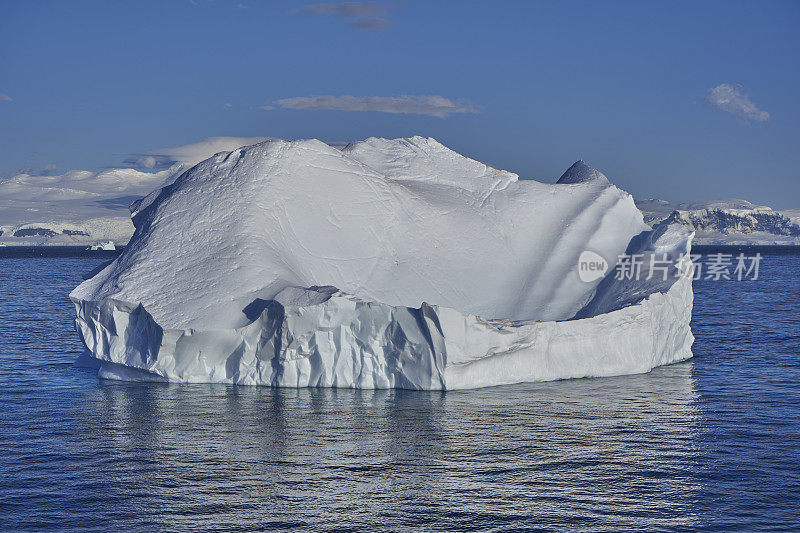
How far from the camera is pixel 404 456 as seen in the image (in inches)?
576

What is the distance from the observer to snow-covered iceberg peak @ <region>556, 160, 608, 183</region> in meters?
29.9

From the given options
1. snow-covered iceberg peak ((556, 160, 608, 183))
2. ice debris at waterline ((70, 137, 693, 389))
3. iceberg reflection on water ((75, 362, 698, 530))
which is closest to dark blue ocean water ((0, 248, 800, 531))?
iceberg reflection on water ((75, 362, 698, 530))

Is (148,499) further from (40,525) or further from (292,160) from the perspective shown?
(292,160)

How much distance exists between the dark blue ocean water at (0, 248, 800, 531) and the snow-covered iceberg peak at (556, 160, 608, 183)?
8.85 meters

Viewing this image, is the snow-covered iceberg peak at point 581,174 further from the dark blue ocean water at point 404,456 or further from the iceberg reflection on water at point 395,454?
the iceberg reflection on water at point 395,454

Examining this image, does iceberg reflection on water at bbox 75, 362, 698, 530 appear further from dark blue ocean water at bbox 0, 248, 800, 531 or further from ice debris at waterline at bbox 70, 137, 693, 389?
ice debris at waterline at bbox 70, 137, 693, 389

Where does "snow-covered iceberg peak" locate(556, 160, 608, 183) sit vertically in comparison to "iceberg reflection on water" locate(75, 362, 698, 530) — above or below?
above

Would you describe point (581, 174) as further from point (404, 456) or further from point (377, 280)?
point (404, 456)

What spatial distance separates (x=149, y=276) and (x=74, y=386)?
3584 mm

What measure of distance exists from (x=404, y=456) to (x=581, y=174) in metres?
18.7

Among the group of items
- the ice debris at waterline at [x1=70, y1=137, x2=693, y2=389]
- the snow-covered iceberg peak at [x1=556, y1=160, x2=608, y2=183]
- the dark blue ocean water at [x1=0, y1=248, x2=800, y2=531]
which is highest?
the snow-covered iceberg peak at [x1=556, y1=160, x2=608, y2=183]

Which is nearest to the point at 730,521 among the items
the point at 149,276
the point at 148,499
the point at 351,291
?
the point at 148,499

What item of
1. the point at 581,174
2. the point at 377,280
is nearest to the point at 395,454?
the point at 377,280

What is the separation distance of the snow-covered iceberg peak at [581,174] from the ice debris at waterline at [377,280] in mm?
655
